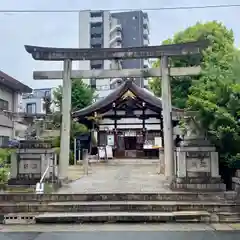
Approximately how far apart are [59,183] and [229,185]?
611 centimetres

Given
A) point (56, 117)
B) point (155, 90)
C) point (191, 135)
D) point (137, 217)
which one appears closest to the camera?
point (137, 217)

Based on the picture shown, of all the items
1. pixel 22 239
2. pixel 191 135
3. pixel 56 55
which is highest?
pixel 56 55

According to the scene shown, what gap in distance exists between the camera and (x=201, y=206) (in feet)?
33.8

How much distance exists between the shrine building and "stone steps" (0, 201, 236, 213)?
20.0 m

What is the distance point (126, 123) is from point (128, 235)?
25053mm

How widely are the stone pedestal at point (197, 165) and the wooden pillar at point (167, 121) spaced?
142 centimetres

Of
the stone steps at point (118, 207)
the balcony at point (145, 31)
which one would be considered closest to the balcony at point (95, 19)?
the balcony at point (145, 31)

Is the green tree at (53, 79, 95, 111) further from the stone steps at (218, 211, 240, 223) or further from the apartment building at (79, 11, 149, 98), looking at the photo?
the apartment building at (79, 11, 149, 98)

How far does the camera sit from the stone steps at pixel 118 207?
10.3m

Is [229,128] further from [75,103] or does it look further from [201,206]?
[75,103]

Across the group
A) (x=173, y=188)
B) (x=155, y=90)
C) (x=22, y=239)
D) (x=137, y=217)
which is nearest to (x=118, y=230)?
(x=137, y=217)

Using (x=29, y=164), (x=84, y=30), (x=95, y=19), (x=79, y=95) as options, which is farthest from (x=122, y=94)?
(x=95, y=19)

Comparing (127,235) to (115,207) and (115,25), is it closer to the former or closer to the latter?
(115,207)

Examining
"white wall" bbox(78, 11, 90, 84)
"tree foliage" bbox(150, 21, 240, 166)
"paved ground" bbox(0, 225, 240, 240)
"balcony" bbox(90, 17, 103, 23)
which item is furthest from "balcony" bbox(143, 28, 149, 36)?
"paved ground" bbox(0, 225, 240, 240)
